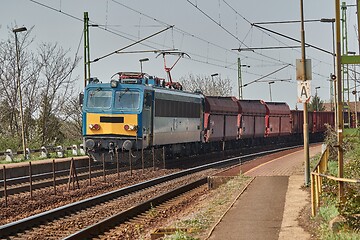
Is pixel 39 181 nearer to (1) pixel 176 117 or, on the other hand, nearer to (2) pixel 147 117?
(2) pixel 147 117

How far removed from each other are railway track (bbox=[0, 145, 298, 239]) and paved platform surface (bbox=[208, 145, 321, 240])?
2630 mm

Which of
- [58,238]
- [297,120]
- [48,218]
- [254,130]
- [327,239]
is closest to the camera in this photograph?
[327,239]

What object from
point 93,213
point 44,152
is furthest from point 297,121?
point 93,213

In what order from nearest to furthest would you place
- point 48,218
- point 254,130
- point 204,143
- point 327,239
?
1. point 327,239
2. point 48,218
3. point 204,143
4. point 254,130

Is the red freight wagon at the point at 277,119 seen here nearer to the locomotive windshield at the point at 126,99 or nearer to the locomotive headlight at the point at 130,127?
the locomotive windshield at the point at 126,99

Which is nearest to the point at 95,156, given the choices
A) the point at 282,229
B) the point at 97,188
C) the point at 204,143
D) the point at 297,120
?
the point at 97,188

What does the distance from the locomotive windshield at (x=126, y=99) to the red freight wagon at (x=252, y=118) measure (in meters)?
17.4

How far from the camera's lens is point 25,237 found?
13023 mm

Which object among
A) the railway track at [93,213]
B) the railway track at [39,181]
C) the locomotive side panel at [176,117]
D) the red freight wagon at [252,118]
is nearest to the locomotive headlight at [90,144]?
the railway track at [39,181]

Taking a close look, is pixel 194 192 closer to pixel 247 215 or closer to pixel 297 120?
pixel 247 215

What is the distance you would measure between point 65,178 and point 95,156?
12.4ft

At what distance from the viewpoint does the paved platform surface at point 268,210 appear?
11.4 m

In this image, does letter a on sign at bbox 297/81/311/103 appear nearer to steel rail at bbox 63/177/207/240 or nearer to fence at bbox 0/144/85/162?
steel rail at bbox 63/177/207/240

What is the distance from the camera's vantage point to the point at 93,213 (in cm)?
1612
